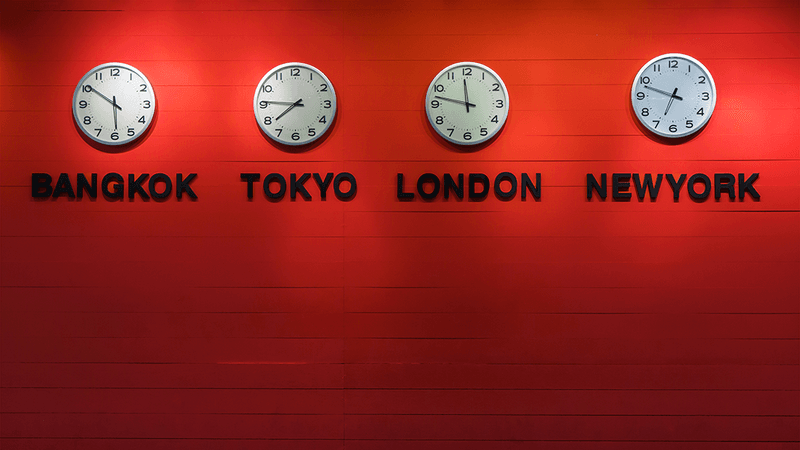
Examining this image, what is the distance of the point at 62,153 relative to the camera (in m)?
2.38

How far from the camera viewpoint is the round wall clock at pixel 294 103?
2344 mm

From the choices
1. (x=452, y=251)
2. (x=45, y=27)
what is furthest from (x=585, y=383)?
(x=45, y=27)

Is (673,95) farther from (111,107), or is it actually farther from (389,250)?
(111,107)

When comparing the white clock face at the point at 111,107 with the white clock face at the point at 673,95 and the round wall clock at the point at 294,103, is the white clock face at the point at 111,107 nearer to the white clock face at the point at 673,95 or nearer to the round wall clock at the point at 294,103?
the round wall clock at the point at 294,103

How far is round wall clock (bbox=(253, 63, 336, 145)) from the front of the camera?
7.69ft

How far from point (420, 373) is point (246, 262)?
1.16 m

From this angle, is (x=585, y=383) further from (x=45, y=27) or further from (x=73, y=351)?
(x=45, y=27)

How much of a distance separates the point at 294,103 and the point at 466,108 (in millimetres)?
951

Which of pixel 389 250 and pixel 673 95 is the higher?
pixel 673 95

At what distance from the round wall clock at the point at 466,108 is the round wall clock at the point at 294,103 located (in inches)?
22.4

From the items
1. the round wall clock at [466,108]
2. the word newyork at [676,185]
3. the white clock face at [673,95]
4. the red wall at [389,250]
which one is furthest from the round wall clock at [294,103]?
the white clock face at [673,95]

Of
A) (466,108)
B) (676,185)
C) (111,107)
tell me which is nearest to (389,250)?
(466,108)

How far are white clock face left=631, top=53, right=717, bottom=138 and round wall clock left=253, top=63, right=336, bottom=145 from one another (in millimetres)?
1708

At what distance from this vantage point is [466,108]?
234cm
